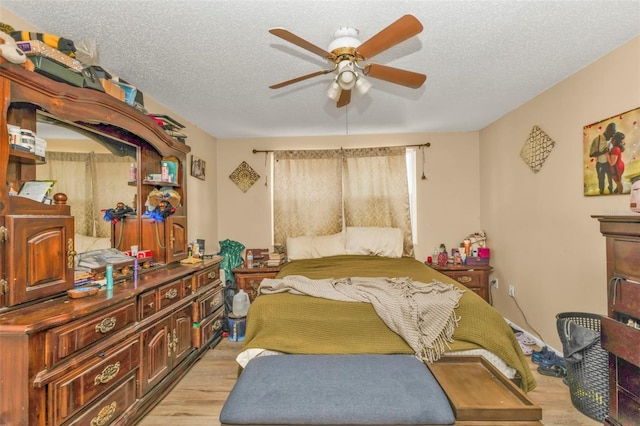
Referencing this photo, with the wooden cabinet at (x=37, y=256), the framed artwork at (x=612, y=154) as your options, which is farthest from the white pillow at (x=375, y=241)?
the wooden cabinet at (x=37, y=256)

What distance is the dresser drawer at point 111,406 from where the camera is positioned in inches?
58.6

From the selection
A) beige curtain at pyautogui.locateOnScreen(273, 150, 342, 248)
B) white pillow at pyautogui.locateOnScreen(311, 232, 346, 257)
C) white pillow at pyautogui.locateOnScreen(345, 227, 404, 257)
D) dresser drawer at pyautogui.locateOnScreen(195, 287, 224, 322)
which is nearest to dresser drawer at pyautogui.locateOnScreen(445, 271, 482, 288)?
white pillow at pyautogui.locateOnScreen(345, 227, 404, 257)

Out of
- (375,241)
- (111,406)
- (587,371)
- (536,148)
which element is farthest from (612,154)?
(111,406)

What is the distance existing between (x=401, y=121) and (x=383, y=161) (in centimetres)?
65

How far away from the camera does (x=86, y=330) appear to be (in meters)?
1.47

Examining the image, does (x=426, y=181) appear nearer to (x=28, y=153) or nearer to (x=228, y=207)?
(x=228, y=207)

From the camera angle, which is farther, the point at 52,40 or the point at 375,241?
the point at 375,241

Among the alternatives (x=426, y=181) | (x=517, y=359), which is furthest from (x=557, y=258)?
(x=426, y=181)

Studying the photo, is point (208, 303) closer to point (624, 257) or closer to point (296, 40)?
point (296, 40)

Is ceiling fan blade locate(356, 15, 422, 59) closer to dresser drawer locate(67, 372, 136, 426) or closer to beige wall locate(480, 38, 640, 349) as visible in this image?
beige wall locate(480, 38, 640, 349)

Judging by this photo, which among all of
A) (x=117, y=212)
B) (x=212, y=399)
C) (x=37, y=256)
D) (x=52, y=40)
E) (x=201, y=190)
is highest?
(x=52, y=40)

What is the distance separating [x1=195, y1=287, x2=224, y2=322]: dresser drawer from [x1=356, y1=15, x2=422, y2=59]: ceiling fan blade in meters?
2.36

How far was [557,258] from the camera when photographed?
8.98 ft

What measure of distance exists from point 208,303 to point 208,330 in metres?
0.25
